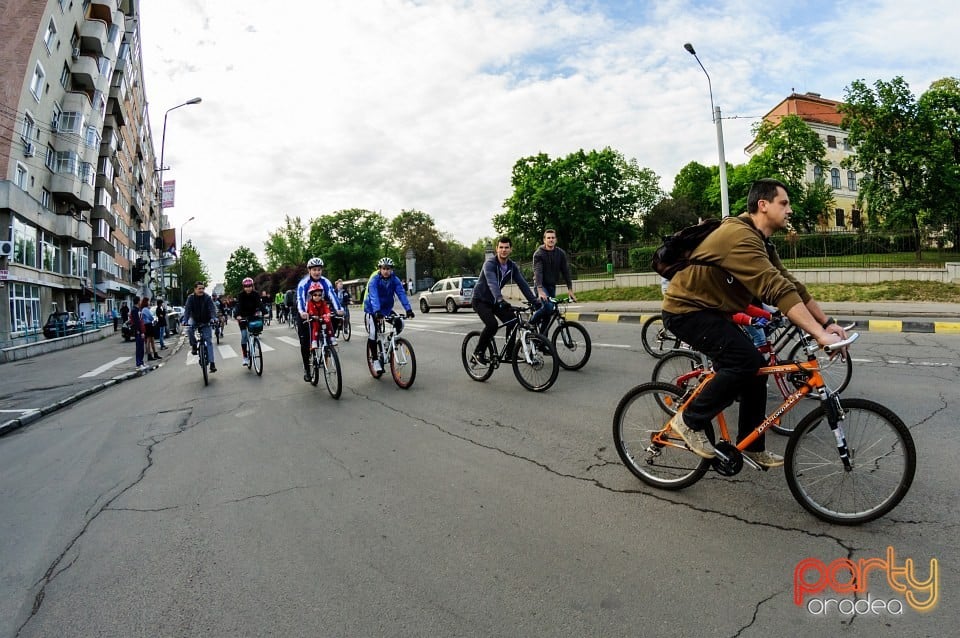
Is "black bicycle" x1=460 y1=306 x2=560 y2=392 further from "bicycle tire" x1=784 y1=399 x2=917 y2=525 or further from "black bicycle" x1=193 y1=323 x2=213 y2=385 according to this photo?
"black bicycle" x1=193 y1=323 x2=213 y2=385

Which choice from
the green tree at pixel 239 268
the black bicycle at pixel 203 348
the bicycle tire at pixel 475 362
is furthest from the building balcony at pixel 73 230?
the green tree at pixel 239 268

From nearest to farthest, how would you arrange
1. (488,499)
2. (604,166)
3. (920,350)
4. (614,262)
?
(488,499) < (920,350) < (614,262) < (604,166)

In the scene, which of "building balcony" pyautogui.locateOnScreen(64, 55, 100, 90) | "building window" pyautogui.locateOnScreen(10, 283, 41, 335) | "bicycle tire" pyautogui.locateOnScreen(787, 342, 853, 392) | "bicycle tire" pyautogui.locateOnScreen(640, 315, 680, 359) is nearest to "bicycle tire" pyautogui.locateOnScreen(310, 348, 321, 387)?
"bicycle tire" pyautogui.locateOnScreen(640, 315, 680, 359)

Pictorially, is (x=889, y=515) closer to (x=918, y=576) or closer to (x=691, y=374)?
(x=918, y=576)

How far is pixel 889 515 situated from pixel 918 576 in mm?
661

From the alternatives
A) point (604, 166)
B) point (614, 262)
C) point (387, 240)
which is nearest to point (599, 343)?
point (614, 262)

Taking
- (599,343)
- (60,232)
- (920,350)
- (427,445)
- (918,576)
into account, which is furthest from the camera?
(60,232)

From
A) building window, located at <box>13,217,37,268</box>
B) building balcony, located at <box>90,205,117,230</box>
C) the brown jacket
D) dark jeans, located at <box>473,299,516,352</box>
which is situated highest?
building balcony, located at <box>90,205,117,230</box>

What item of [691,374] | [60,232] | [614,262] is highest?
[60,232]

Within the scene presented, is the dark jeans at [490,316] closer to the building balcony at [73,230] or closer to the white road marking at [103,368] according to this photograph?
the white road marking at [103,368]

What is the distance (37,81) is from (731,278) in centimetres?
3915

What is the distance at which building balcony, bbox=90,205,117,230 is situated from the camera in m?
44.5

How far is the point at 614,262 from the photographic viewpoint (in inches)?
1068

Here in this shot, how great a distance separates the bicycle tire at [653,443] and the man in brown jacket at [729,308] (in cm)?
16
